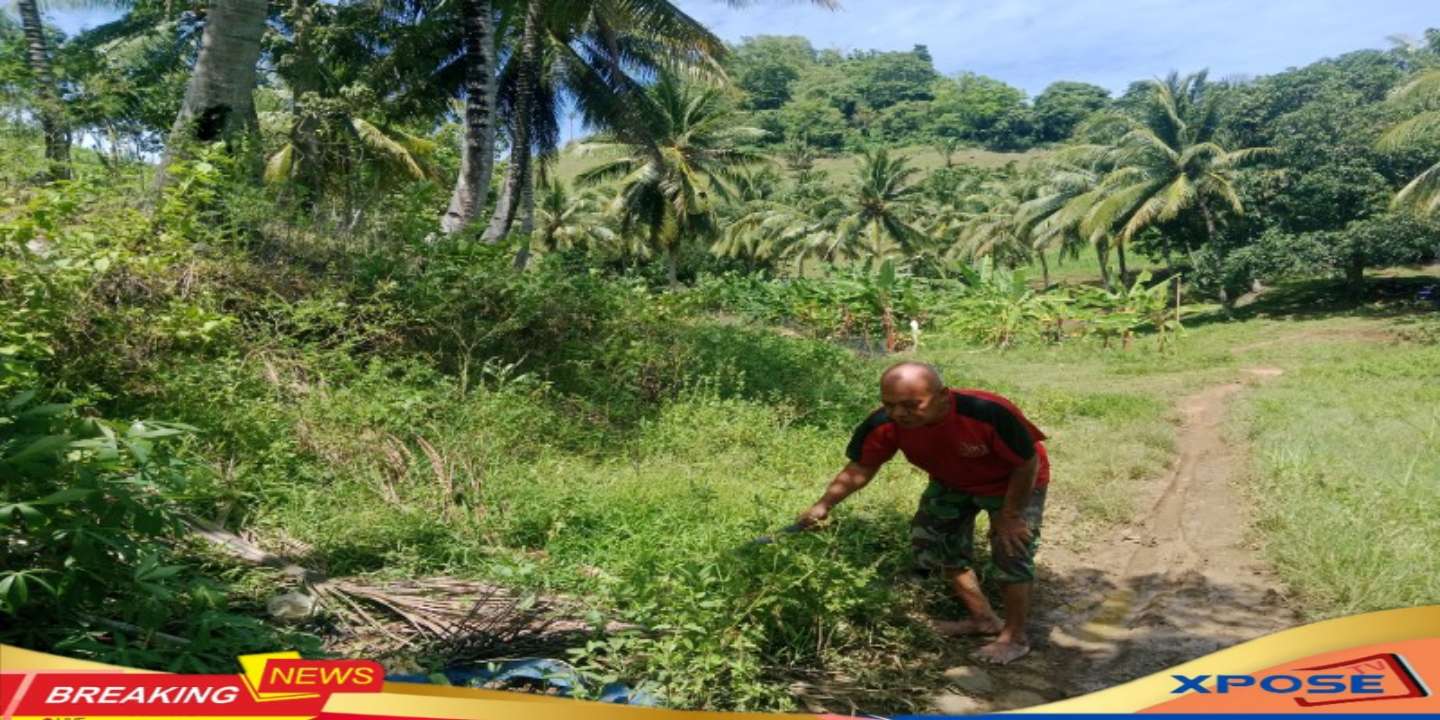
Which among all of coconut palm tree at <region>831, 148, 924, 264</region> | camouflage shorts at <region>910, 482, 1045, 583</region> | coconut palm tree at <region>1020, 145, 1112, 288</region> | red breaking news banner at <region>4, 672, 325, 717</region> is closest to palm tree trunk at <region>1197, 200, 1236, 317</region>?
coconut palm tree at <region>1020, 145, 1112, 288</region>

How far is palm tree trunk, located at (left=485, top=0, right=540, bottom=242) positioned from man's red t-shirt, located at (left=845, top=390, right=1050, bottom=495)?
36.2 ft

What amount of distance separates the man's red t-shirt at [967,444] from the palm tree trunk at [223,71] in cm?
568

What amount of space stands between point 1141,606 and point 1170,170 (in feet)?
92.9

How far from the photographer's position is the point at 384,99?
16.0m

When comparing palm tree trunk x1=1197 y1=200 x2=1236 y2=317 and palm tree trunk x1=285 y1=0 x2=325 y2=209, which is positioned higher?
palm tree trunk x1=285 y1=0 x2=325 y2=209

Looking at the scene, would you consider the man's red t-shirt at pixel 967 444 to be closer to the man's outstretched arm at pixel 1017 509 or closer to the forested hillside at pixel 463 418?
the man's outstretched arm at pixel 1017 509

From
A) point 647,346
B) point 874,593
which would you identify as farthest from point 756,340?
point 874,593

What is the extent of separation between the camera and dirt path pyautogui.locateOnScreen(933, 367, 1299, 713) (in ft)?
11.5

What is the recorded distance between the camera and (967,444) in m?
3.58

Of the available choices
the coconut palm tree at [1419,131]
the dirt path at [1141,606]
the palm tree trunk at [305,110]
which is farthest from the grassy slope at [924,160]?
the dirt path at [1141,606]

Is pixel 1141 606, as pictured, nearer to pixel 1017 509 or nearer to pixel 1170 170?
pixel 1017 509

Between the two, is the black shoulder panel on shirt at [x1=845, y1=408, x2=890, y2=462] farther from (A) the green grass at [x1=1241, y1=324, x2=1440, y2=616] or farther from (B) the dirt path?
(A) the green grass at [x1=1241, y1=324, x2=1440, y2=616]

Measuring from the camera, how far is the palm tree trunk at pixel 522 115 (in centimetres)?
1416

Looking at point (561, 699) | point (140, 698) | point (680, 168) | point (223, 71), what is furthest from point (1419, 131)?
point (140, 698)
